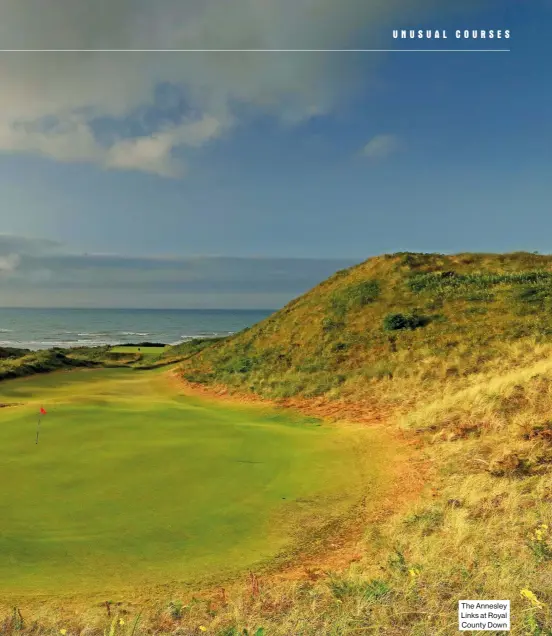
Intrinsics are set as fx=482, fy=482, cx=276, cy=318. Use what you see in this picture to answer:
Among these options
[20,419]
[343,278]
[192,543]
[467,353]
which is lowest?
[192,543]

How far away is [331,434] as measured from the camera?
16203 mm

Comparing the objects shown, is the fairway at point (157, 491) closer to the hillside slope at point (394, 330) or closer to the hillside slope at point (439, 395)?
the hillside slope at point (439, 395)

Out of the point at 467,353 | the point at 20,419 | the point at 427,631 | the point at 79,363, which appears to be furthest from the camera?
the point at 79,363

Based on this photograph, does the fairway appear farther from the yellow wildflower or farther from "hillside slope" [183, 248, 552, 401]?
"hillside slope" [183, 248, 552, 401]

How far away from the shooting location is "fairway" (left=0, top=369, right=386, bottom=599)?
24.5 feet

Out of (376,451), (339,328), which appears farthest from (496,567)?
(339,328)

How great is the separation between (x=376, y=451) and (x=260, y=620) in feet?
30.3

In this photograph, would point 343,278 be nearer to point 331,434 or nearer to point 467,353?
point 467,353

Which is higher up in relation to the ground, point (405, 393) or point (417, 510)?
point (405, 393)
